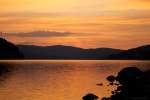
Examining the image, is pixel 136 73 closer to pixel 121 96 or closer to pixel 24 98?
pixel 24 98

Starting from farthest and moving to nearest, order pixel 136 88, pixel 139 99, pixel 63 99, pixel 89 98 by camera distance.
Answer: pixel 63 99 < pixel 89 98 < pixel 136 88 < pixel 139 99

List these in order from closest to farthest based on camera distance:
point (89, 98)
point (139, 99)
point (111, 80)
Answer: point (139, 99), point (89, 98), point (111, 80)

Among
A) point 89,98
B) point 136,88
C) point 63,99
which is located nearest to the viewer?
point 136,88

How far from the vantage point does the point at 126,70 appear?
6800 centimetres

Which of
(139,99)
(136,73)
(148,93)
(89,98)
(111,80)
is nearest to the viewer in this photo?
(139,99)

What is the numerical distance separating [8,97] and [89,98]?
15640mm

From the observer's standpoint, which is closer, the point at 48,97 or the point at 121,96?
the point at 121,96

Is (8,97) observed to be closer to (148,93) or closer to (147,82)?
(147,82)

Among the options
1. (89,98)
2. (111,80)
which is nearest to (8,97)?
(89,98)

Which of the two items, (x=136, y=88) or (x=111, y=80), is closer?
(x=136, y=88)

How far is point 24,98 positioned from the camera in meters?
57.8

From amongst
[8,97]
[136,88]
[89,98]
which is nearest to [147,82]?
[136,88]

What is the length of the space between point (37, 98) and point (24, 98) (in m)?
1.89

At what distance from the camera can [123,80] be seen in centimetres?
7038
